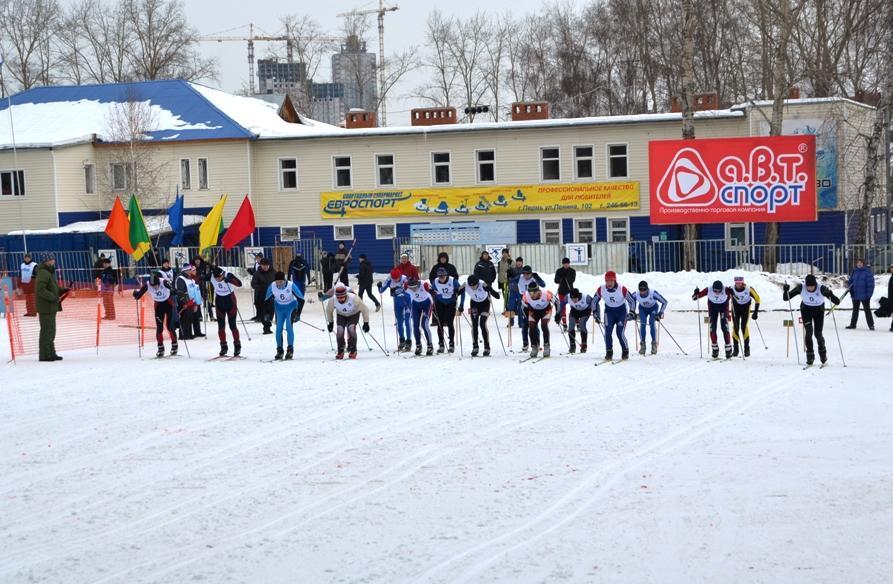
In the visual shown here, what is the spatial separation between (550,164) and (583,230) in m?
2.70

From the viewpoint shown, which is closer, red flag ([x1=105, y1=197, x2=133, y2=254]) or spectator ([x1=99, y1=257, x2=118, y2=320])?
spectator ([x1=99, y1=257, x2=118, y2=320])

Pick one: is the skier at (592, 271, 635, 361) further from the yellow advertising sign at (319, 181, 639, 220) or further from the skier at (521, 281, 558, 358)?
the yellow advertising sign at (319, 181, 639, 220)

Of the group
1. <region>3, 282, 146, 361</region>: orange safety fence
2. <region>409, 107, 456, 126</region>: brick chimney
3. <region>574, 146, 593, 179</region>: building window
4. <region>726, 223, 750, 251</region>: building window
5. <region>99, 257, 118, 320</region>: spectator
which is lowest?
<region>3, 282, 146, 361</region>: orange safety fence

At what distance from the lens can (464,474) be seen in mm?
10828

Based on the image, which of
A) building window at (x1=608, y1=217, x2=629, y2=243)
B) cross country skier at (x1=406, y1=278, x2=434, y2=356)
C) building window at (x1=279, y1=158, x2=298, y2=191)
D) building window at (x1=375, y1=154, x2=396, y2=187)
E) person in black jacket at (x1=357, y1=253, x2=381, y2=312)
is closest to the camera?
cross country skier at (x1=406, y1=278, x2=434, y2=356)

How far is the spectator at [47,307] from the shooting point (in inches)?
826

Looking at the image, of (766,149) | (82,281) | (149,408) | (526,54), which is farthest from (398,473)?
(526,54)

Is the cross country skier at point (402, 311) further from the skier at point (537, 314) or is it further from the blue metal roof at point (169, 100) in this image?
the blue metal roof at point (169, 100)

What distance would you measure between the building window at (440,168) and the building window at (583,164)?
4.75m

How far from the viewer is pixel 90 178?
45.7 m

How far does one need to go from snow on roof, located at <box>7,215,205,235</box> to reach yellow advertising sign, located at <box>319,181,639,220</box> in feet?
16.9

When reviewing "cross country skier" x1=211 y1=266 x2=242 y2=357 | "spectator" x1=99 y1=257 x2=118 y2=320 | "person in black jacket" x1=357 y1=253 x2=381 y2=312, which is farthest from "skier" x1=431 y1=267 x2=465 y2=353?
"spectator" x1=99 y1=257 x2=118 y2=320

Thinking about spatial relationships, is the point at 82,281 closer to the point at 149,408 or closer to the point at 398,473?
the point at 149,408

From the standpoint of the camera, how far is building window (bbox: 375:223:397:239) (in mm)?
43812
